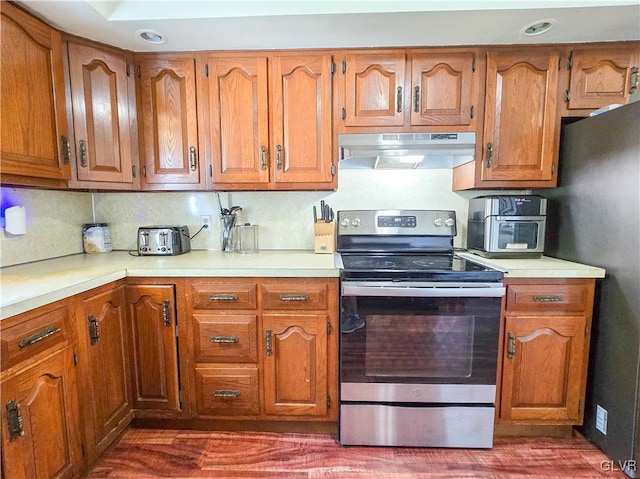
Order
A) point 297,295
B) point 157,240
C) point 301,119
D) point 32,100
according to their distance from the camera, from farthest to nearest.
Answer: point 157,240, point 301,119, point 297,295, point 32,100

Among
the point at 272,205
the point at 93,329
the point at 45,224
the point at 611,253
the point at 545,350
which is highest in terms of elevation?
the point at 272,205

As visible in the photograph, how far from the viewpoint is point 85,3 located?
1.38 meters

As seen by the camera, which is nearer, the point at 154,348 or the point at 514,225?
the point at 154,348

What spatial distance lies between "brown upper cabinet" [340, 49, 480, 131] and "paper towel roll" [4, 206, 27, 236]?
1.79 metres

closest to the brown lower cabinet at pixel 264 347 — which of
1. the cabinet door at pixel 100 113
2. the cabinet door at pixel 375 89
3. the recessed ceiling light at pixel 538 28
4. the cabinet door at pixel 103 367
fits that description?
the cabinet door at pixel 103 367

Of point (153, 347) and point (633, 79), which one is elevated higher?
point (633, 79)

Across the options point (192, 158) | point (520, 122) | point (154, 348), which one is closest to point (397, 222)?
point (520, 122)

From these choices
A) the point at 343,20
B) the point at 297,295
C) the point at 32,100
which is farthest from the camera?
the point at 297,295

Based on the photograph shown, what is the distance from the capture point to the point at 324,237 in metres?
2.03

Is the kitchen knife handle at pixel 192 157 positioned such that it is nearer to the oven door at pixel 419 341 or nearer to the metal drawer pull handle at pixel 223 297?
the metal drawer pull handle at pixel 223 297

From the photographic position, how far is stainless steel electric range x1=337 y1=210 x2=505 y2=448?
5.11ft

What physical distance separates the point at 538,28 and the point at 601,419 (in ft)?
6.36

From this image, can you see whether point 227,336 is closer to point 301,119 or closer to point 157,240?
point 157,240

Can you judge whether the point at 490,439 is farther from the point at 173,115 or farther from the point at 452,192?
the point at 173,115
